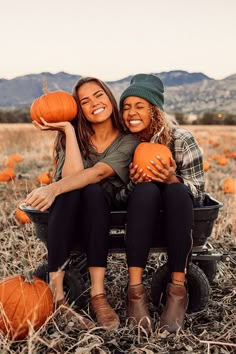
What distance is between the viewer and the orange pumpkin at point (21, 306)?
117 inches

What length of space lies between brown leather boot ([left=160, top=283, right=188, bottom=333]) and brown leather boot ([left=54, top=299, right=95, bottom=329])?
0.43 meters

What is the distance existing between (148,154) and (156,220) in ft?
1.39

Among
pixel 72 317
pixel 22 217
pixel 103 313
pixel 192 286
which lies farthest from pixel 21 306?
pixel 22 217

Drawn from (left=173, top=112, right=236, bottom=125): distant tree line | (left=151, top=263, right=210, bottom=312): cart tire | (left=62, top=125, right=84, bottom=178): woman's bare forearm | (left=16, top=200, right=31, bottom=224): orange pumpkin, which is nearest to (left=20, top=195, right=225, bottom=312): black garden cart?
(left=151, top=263, right=210, bottom=312): cart tire

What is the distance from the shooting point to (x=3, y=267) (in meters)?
3.99

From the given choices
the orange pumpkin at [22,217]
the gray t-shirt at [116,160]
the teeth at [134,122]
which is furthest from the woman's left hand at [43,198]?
the orange pumpkin at [22,217]

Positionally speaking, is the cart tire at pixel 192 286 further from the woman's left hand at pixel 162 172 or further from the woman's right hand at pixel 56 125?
the woman's right hand at pixel 56 125

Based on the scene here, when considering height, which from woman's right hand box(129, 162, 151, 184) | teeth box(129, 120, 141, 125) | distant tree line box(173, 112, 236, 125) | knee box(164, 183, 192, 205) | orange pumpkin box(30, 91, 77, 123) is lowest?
distant tree line box(173, 112, 236, 125)

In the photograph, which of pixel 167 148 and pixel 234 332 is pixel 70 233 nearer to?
pixel 167 148

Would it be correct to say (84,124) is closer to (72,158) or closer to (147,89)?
(72,158)

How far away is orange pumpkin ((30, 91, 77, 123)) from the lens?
3680 mm

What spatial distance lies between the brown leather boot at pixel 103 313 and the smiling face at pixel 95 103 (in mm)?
1175

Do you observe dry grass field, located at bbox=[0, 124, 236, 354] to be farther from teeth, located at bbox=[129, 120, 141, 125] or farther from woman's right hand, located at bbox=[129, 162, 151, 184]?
teeth, located at bbox=[129, 120, 141, 125]

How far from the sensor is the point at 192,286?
11.5 ft
